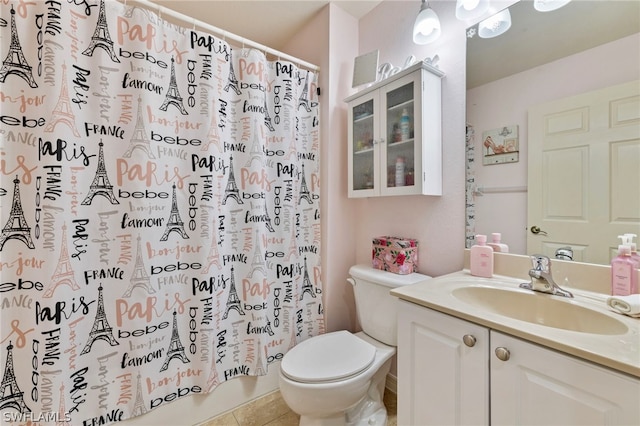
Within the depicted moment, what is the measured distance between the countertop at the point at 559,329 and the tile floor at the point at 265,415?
0.87 metres

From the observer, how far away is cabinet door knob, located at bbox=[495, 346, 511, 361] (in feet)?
2.34

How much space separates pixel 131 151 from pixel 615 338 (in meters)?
1.77

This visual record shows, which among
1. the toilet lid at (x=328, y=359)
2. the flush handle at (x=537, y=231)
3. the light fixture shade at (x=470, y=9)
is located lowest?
the toilet lid at (x=328, y=359)

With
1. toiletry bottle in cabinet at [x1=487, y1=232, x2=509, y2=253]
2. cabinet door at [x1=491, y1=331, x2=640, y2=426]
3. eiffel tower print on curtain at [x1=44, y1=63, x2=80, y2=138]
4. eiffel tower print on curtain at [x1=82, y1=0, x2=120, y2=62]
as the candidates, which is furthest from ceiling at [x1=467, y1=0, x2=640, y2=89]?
eiffel tower print on curtain at [x1=44, y1=63, x2=80, y2=138]

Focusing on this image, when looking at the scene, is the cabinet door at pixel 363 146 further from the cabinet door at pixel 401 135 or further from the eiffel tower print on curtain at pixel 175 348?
the eiffel tower print on curtain at pixel 175 348

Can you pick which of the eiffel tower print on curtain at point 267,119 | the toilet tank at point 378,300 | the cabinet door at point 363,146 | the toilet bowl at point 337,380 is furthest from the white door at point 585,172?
the eiffel tower print on curtain at point 267,119

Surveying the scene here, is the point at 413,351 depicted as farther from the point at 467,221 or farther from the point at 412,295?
the point at 467,221

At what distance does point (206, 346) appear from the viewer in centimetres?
132

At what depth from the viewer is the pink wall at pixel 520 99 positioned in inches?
34.6

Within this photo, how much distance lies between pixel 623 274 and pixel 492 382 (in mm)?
565

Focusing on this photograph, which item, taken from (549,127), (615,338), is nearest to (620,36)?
(549,127)

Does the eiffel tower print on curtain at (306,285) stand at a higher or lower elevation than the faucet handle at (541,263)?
lower

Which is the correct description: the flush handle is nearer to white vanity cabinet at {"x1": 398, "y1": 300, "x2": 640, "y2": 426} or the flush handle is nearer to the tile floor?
white vanity cabinet at {"x1": 398, "y1": 300, "x2": 640, "y2": 426}

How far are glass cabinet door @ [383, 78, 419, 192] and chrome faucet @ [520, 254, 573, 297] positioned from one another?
58 cm
